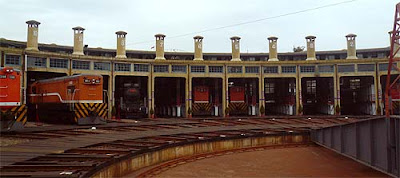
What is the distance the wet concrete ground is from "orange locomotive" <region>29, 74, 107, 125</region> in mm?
10721

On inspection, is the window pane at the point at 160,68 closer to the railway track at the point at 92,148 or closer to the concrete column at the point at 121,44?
the concrete column at the point at 121,44

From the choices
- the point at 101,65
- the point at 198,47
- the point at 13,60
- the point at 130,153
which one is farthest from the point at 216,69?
the point at 130,153

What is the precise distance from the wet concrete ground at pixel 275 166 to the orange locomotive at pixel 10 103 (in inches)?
378

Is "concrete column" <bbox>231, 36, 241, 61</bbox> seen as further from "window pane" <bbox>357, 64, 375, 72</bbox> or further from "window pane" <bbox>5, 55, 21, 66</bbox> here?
"window pane" <bbox>5, 55, 21, 66</bbox>

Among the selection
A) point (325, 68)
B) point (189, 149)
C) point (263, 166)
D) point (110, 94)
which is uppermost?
point (325, 68)

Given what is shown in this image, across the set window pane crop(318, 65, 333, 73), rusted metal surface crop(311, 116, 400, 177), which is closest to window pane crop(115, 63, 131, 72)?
window pane crop(318, 65, 333, 73)

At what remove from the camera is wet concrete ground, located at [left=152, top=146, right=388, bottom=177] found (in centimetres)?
1073

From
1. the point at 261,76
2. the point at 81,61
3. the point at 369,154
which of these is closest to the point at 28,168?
the point at 369,154

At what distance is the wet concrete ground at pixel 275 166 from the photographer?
10734 millimetres

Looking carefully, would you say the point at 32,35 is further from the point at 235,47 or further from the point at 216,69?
the point at 235,47

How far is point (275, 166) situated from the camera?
12.0 m

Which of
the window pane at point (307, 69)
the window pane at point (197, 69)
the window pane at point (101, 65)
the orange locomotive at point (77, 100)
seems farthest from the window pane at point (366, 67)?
the orange locomotive at point (77, 100)

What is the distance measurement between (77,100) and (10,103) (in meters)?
4.93

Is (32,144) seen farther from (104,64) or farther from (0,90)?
(104,64)
